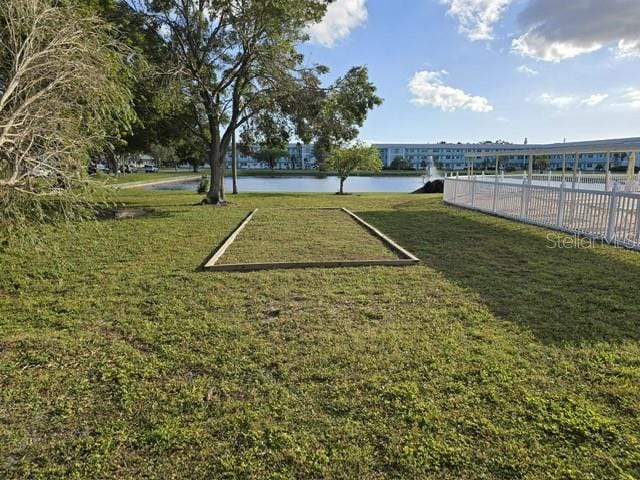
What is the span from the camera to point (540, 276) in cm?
511

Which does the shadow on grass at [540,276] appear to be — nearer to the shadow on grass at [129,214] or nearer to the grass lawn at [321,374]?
the grass lawn at [321,374]

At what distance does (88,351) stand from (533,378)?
10.5 feet

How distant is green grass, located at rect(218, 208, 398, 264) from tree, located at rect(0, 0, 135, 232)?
92.2 inches

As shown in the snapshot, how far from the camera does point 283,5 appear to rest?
1127 cm

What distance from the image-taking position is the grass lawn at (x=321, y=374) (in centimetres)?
201

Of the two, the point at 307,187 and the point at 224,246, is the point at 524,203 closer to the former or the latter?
the point at 224,246

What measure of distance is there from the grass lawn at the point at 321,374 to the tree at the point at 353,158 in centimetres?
1947

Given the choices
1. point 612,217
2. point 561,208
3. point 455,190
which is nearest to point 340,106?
point 455,190

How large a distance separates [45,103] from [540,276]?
5.74 metres

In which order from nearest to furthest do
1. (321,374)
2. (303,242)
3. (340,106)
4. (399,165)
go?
1. (321,374)
2. (303,242)
3. (340,106)
4. (399,165)

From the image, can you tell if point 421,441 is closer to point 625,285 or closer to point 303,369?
point 303,369

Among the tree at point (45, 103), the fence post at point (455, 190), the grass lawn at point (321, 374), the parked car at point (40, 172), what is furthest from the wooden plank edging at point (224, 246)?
the fence post at point (455, 190)

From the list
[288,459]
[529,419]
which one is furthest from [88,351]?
[529,419]

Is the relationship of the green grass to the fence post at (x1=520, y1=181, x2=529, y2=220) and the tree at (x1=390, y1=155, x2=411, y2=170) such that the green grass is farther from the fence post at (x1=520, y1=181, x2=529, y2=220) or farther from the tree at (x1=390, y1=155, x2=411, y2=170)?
the tree at (x1=390, y1=155, x2=411, y2=170)
